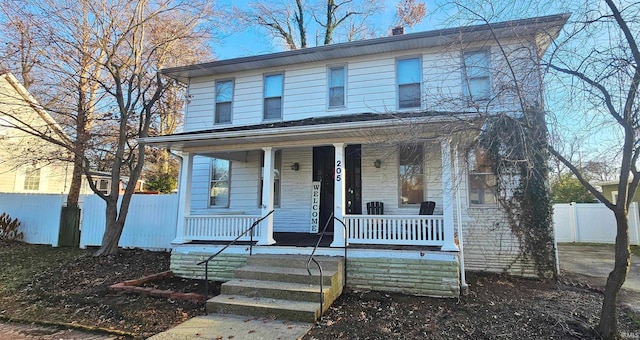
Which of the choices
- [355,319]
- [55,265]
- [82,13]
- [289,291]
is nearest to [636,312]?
[355,319]

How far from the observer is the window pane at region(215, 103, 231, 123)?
10.6 m

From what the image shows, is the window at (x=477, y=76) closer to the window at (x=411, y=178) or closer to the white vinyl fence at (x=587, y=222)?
the window at (x=411, y=178)

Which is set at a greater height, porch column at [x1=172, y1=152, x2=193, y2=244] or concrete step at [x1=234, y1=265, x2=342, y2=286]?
porch column at [x1=172, y1=152, x2=193, y2=244]

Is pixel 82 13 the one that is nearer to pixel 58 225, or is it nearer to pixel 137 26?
pixel 137 26

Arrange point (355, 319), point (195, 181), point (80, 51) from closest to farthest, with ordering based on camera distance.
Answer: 1. point (355, 319)
2. point (80, 51)
3. point (195, 181)

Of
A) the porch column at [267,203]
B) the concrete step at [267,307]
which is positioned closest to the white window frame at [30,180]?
the porch column at [267,203]

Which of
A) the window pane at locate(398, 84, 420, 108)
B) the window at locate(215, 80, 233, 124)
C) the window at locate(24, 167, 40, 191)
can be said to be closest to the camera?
the window pane at locate(398, 84, 420, 108)

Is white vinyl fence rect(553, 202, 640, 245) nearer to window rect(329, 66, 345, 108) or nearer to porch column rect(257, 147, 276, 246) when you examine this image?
window rect(329, 66, 345, 108)

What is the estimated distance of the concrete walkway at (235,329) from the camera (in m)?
4.55

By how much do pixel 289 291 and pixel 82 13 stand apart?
9664mm

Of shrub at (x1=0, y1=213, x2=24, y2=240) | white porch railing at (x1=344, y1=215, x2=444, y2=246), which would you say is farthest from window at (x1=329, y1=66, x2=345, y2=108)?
shrub at (x1=0, y1=213, x2=24, y2=240)

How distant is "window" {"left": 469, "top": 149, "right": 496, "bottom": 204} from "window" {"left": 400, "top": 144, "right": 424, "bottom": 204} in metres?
1.19

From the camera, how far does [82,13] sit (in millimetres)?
9625

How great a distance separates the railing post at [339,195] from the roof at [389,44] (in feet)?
10.1
